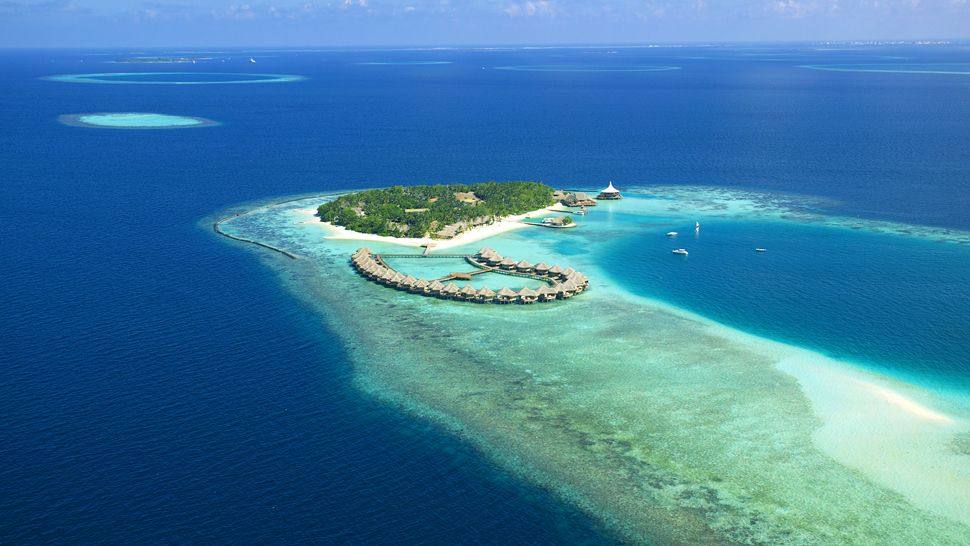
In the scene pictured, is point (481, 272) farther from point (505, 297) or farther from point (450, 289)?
point (505, 297)

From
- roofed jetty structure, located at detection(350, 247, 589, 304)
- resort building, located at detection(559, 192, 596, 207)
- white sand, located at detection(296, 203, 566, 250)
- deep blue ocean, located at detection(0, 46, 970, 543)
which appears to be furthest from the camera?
resort building, located at detection(559, 192, 596, 207)

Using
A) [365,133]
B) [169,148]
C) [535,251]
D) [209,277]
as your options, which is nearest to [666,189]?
[535,251]

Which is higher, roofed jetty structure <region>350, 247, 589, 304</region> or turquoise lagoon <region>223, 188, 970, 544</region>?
roofed jetty structure <region>350, 247, 589, 304</region>

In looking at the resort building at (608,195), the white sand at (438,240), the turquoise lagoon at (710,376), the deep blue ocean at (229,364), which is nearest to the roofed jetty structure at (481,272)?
the turquoise lagoon at (710,376)

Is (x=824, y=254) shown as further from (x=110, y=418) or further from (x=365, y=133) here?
(x=365, y=133)

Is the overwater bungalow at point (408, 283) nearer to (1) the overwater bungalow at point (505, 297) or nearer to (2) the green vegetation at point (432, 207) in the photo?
(1) the overwater bungalow at point (505, 297)

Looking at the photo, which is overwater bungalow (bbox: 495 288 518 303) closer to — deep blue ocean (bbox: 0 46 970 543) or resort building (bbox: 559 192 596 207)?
deep blue ocean (bbox: 0 46 970 543)

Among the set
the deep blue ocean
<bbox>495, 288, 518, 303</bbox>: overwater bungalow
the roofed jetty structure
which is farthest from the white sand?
<bbox>495, 288, 518, 303</bbox>: overwater bungalow
